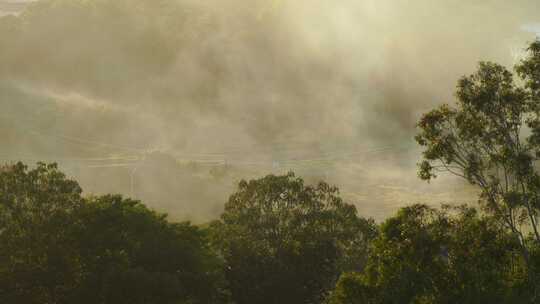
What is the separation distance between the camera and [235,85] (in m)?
149

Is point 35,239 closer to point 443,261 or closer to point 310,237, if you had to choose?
point 310,237

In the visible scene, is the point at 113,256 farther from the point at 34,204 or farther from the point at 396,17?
the point at 396,17

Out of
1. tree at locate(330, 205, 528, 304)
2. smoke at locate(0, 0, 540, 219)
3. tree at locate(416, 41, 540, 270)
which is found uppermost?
smoke at locate(0, 0, 540, 219)

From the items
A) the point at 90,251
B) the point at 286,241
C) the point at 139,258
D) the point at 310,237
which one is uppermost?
the point at 310,237

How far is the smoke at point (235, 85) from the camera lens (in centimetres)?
11356

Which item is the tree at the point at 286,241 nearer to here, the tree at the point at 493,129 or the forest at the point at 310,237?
the forest at the point at 310,237

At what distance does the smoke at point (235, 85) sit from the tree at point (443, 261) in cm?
6475

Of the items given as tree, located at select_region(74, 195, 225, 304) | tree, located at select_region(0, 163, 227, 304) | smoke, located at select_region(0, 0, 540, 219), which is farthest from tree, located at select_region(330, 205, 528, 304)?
smoke, located at select_region(0, 0, 540, 219)

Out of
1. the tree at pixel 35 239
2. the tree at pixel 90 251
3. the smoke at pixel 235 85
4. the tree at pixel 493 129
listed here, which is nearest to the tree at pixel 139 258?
the tree at pixel 90 251

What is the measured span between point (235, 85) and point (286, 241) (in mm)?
106818

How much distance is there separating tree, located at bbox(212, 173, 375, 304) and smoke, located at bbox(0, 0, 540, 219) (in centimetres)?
4802

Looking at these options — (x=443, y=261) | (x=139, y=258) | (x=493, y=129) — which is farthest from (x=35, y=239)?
(x=493, y=129)

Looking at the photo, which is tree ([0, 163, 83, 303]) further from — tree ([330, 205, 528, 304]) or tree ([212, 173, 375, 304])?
tree ([330, 205, 528, 304])

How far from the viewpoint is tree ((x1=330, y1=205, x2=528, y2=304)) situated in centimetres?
2903
